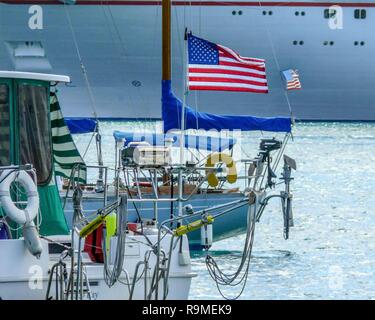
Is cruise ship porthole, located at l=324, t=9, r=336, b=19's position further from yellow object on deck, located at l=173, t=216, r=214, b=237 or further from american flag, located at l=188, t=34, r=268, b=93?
yellow object on deck, located at l=173, t=216, r=214, b=237

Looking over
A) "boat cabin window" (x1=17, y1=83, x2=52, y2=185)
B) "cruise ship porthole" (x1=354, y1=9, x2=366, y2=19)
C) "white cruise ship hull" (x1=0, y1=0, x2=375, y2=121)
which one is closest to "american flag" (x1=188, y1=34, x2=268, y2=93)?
"boat cabin window" (x1=17, y1=83, x2=52, y2=185)

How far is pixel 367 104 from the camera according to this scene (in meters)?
78.1

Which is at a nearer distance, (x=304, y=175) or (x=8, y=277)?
(x=8, y=277)

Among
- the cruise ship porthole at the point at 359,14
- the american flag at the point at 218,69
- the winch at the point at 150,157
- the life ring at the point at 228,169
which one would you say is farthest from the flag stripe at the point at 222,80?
the cruise ship porthole at the point at 359,14

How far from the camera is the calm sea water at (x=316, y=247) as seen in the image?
23203 millimetres

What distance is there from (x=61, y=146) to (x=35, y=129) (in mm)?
1081

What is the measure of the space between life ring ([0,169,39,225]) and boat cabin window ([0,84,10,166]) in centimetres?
91

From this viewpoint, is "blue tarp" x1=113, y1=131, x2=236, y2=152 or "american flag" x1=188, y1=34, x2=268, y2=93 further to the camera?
"blue tarp" x1=113, y1=131, x2=236, y2=152

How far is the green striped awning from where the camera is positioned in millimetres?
17734

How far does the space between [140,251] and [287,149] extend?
47.4m

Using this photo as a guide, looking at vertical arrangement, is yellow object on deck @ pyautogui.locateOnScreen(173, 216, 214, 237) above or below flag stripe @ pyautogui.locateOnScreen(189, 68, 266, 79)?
below

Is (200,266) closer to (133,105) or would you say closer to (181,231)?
(181,231)

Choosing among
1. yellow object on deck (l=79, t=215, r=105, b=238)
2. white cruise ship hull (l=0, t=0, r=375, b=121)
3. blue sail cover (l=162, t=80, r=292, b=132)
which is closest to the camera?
yellow object on deck (l=79, t=215, r=105, b=238)
